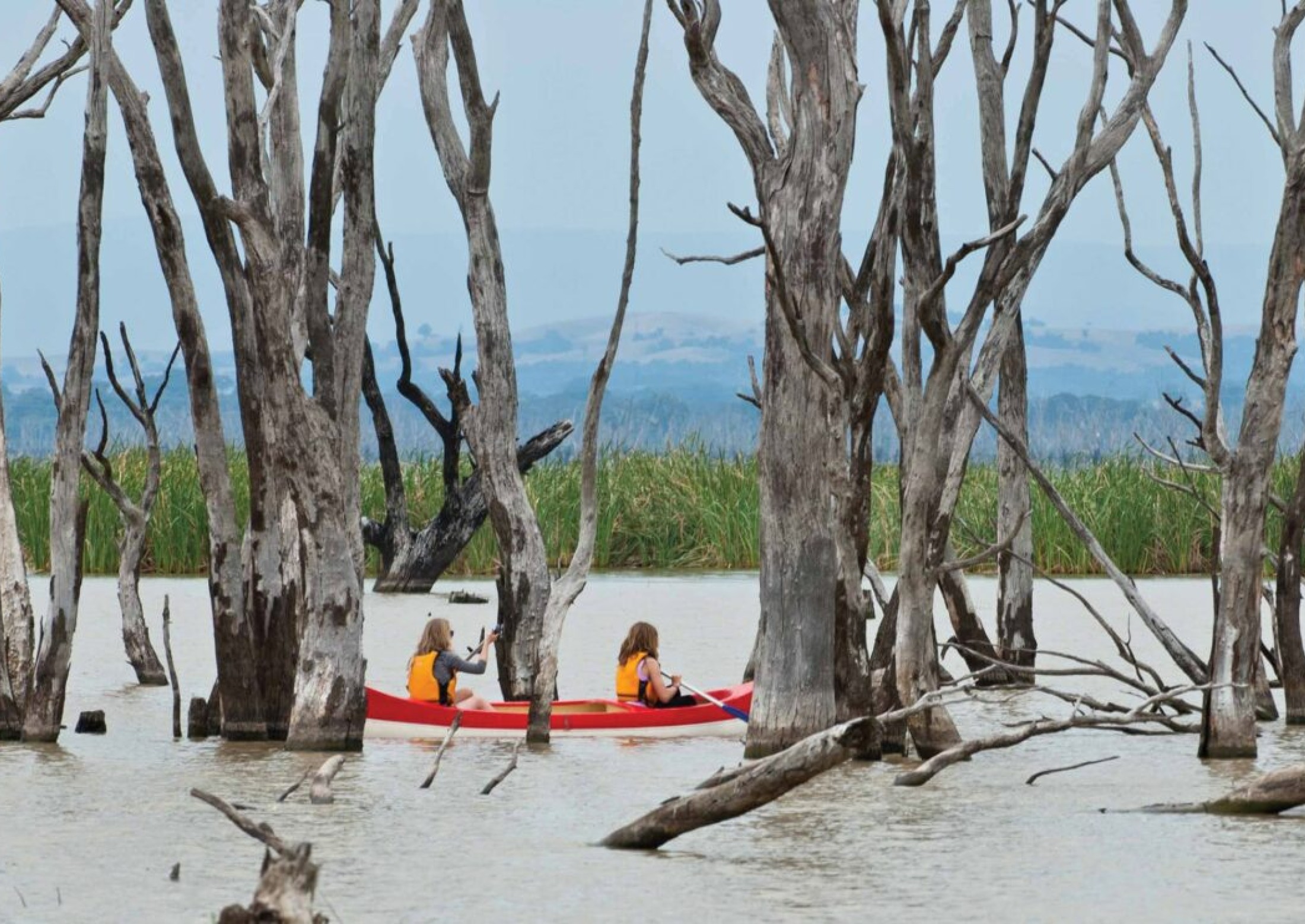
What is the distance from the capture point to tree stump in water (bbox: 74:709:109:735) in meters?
11.5

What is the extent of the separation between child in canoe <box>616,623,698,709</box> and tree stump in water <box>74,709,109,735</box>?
272cm

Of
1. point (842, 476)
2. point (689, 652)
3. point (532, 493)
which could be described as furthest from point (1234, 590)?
point (532, 493)

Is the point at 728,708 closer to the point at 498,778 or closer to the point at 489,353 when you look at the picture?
the point at 489,353

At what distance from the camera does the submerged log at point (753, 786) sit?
23.9ft

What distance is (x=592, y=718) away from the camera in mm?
11734

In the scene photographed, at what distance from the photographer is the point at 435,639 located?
12.1m

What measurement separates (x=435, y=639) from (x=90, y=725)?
1.81 m

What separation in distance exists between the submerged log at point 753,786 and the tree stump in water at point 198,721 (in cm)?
421

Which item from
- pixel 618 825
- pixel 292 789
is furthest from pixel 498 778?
pixel 292 789

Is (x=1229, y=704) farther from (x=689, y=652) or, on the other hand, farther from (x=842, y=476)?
(x=689, y=652)

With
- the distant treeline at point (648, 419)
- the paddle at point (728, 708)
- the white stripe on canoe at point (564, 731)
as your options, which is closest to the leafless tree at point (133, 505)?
the white stripe on canoe at point (564, 731)

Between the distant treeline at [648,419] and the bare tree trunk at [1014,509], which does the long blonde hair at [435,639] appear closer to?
the bare tree trunk at [1014,509]

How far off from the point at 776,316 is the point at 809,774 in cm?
271

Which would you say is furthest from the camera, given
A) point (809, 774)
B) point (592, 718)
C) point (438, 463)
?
point (438, 463)
